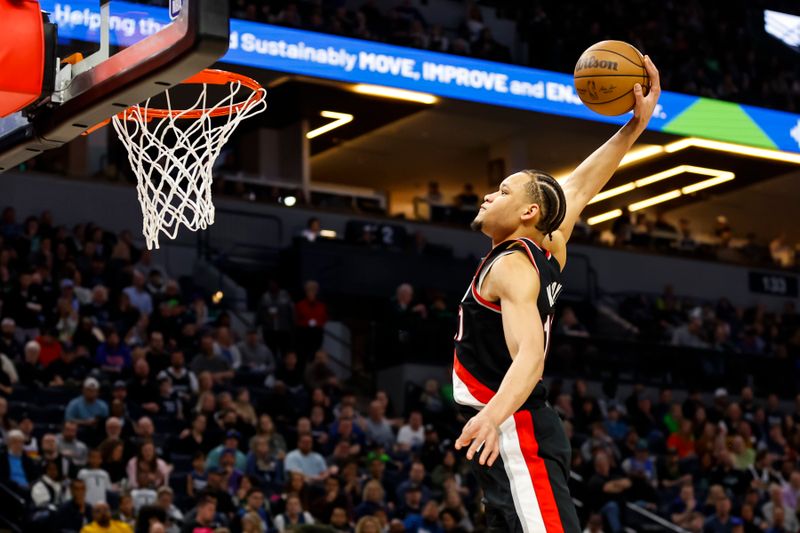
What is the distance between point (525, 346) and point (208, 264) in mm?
14894

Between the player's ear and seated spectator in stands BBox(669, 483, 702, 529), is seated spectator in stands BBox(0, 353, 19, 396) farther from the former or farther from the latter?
the player's ear

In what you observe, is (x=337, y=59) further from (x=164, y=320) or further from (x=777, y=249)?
(x=777, y=249)

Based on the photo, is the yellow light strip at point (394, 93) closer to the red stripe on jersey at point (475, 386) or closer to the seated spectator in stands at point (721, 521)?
the seated spectator in stands at point (721, 521)

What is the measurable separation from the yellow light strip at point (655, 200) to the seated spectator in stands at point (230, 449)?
1389 centimetres

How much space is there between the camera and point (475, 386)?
4594mm

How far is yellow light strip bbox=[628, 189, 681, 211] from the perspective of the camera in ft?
82.7

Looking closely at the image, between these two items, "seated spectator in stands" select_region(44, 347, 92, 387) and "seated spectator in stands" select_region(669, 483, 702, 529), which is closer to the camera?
"seated spectator in stands" select_region(44, 347, 92, 387)

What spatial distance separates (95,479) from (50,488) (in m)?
0.46

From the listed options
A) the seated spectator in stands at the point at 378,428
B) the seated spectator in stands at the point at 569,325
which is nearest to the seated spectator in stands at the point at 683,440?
the seated spectator in stands at the point at 569,325

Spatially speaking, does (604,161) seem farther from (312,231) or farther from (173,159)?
(312,231)

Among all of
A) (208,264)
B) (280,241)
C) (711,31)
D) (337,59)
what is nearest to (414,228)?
(280,241)

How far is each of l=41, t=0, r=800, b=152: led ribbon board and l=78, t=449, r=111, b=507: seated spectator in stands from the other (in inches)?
203

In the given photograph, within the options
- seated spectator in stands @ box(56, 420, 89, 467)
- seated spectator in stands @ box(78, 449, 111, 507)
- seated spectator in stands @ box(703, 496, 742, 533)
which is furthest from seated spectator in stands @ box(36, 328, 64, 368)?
seated spectator in stands @ box(703, 496, 742, 533)

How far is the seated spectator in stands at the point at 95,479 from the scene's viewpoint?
459 inches
